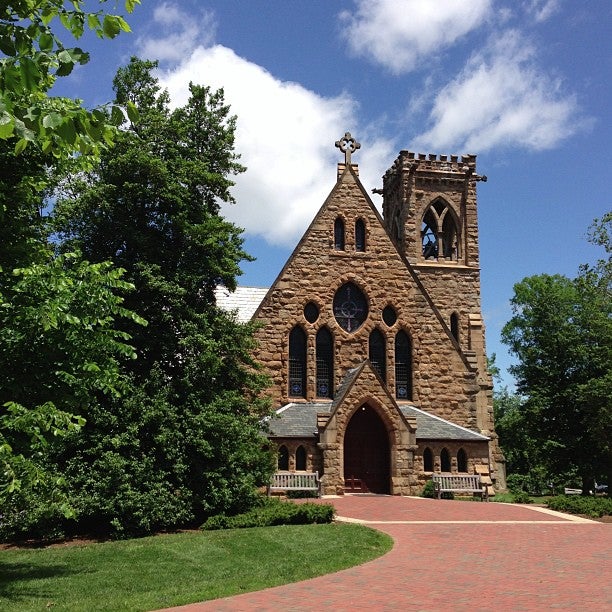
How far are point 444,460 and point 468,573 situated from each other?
15.2 meters

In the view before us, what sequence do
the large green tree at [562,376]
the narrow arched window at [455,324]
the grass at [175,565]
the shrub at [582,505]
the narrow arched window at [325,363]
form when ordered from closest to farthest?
the grass at [175,565]
the shrub at [582,505]
the narrow arched window at [325,363]
the narrow arched window at [455,324]
the large green tree at [562,376]

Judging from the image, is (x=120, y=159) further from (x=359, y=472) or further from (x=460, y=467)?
(x=460, y=467)

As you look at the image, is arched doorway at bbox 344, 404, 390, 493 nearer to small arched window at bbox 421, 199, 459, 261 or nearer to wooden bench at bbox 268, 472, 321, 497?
wooden bench at bbox 268, 472, 321, 497

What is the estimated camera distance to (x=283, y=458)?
24453 millimetres

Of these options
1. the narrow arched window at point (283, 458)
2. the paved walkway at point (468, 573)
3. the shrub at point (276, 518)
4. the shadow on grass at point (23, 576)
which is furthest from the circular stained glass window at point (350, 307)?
the shadow on grass at point (23, 576)

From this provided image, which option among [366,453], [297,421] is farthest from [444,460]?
[297,421]

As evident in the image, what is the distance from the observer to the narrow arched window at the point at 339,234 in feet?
97.3

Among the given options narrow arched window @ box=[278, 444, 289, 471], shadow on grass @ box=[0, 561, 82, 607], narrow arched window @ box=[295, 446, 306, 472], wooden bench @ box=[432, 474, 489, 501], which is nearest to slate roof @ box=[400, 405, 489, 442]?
wooden bench @ box=[432, 474, 489, 501]

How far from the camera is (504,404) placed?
73312mm

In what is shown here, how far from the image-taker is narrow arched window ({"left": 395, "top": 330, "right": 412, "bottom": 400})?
28750mm

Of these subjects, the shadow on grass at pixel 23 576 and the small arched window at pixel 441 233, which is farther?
the small arched window at pixel 441 233

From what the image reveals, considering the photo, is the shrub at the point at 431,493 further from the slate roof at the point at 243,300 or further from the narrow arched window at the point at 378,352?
the slate roof at the point at 243,300

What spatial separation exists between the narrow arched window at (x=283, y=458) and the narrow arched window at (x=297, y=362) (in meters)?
3.51

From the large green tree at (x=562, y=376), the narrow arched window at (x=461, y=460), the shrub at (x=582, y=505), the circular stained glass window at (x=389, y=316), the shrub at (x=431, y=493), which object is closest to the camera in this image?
the shrub at (x=582, y=505)
